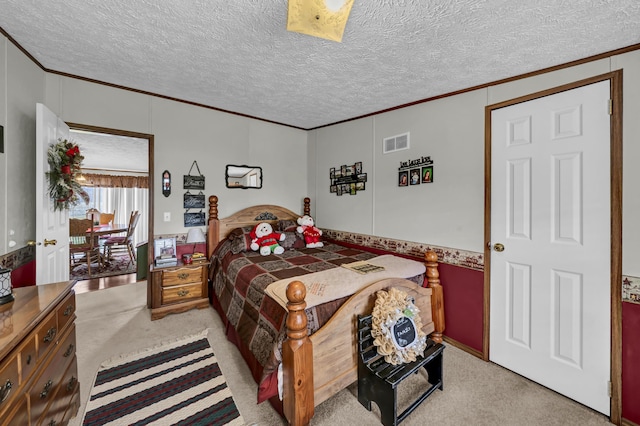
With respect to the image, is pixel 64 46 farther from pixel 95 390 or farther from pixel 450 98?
pixel 450 98

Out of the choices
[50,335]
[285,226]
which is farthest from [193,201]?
[50,335]

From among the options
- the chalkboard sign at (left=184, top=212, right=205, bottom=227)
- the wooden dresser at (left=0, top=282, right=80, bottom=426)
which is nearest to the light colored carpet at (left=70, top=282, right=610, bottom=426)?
the wooden dresser at (left=0, top=282, right=80, bottom=426)

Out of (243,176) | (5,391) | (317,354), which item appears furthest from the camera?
(243,176)

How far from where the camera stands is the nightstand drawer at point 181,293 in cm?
293

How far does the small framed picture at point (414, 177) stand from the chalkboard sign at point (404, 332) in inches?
61.1

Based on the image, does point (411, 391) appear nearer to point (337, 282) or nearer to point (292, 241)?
point (337, 282)

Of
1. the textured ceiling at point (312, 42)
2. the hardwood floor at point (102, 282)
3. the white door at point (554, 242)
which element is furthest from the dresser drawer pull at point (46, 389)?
the hardwood floor at point (102, 282)

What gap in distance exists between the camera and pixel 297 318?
58.7 inches

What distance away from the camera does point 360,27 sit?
1.67m

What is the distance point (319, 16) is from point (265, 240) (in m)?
2.38

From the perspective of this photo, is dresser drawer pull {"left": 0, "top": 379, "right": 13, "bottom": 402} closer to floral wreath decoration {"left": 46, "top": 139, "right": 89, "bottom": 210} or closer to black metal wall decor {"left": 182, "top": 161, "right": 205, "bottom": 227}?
floral wreath decoration {"left": 46, "top": 139, "right": 89, "bottom": 210}

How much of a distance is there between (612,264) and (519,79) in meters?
1.55

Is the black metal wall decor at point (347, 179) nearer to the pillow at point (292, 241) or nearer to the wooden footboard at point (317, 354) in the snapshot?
the pillow at point (292, 241)

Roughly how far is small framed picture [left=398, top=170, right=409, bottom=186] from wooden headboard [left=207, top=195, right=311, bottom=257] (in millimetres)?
1623
